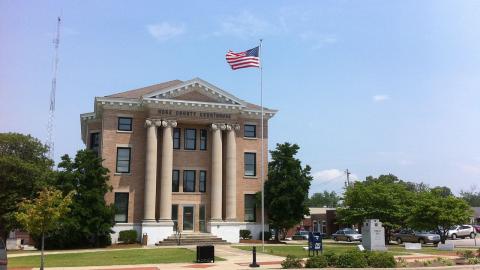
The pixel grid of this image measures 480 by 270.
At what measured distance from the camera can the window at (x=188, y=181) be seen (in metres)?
45.6

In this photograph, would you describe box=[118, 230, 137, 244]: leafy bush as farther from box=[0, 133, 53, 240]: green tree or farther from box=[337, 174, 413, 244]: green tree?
box=[337, 174, 413, 244]: green tree

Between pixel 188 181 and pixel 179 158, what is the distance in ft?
7.64

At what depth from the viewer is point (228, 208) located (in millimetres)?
44844

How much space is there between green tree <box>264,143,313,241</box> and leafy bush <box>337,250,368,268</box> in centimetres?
2244

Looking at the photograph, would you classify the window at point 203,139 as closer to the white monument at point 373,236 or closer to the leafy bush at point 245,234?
the leafy bush at point 245,234

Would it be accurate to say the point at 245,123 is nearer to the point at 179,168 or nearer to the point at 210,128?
the point at 210,128

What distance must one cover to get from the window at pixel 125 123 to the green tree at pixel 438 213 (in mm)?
26251

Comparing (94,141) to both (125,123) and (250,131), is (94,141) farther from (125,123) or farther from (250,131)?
(250,131)

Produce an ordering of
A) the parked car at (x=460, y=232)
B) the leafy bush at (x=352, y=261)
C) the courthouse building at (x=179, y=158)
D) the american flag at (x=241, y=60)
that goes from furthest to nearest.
Result: the parked car at (x=460, y=232)
the courthouse building at (x=179, y=158)
the american flag at (x=241, y=60)
the leafy bush at (x=352, y=261)

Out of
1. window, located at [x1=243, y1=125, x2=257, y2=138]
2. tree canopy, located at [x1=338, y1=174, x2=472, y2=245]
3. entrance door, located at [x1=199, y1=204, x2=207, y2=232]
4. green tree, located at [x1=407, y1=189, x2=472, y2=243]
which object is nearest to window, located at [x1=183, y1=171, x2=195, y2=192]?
entrance door, located at [x1=199, y1=204, x2=207, y2=232]

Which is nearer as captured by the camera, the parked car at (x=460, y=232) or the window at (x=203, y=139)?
the window at (x=203, y=139)

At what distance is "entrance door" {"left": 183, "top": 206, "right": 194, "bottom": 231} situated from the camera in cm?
4496

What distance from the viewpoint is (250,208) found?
47375 millimetres

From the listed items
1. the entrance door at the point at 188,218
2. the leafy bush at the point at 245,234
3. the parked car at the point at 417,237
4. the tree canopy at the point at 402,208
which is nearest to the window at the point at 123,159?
the entrance door at the point at 188,218
